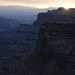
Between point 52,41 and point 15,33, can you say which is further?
point 15,33

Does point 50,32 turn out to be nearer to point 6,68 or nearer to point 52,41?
point 52,41

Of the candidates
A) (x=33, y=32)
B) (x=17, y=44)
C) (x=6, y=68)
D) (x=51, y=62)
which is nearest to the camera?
(x=51, y=62)

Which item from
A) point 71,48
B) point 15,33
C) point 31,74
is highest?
point 71,48

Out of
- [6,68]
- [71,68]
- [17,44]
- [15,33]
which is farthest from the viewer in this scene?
[15,33]

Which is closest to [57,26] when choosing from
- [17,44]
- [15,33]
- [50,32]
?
[50,32]

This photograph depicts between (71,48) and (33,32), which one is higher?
(71,48)

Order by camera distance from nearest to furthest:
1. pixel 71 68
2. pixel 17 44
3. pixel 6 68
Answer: pixel 71 68 < pixel 6 68 < pixel 17 44

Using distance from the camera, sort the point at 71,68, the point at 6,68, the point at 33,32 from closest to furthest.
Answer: the point at 71,68 → the point at 6,68 → the point at 33,32

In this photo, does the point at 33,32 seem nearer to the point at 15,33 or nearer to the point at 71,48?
the point at 15,33

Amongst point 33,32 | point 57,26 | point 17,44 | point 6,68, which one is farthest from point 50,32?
point 33,32
